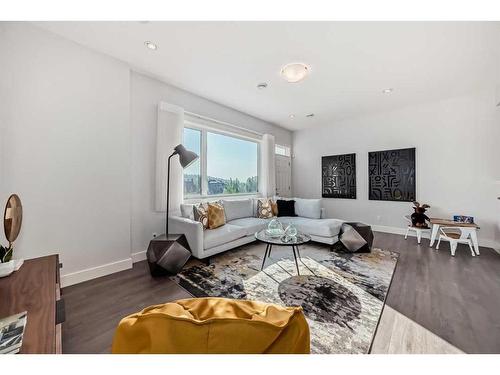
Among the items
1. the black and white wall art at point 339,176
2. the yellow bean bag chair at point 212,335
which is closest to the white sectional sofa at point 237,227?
the black and white wall art at point 339,176

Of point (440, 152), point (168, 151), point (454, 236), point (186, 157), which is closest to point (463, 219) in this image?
point (454, 236)

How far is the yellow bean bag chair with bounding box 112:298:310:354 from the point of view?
0.50 metres

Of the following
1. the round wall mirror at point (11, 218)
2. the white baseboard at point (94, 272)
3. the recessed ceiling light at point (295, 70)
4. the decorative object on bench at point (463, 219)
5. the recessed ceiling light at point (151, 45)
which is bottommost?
the white baseboard at point (94, 272)

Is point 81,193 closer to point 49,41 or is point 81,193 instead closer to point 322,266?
point 49,41

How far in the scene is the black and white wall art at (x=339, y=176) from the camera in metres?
4.88

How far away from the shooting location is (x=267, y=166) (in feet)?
16.3

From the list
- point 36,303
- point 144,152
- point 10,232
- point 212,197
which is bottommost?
point 36,303

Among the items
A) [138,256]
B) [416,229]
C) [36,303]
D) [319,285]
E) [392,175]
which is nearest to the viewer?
[36,303]

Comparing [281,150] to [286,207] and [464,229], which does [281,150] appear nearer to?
[286,207]

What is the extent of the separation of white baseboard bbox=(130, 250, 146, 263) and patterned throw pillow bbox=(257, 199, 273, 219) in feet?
6.72

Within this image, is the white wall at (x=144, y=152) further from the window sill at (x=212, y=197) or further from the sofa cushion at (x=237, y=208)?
the sofa cushion at (x=237, y=208)

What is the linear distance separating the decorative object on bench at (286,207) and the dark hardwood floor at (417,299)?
196 centimetres

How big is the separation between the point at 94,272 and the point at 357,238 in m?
3.48
